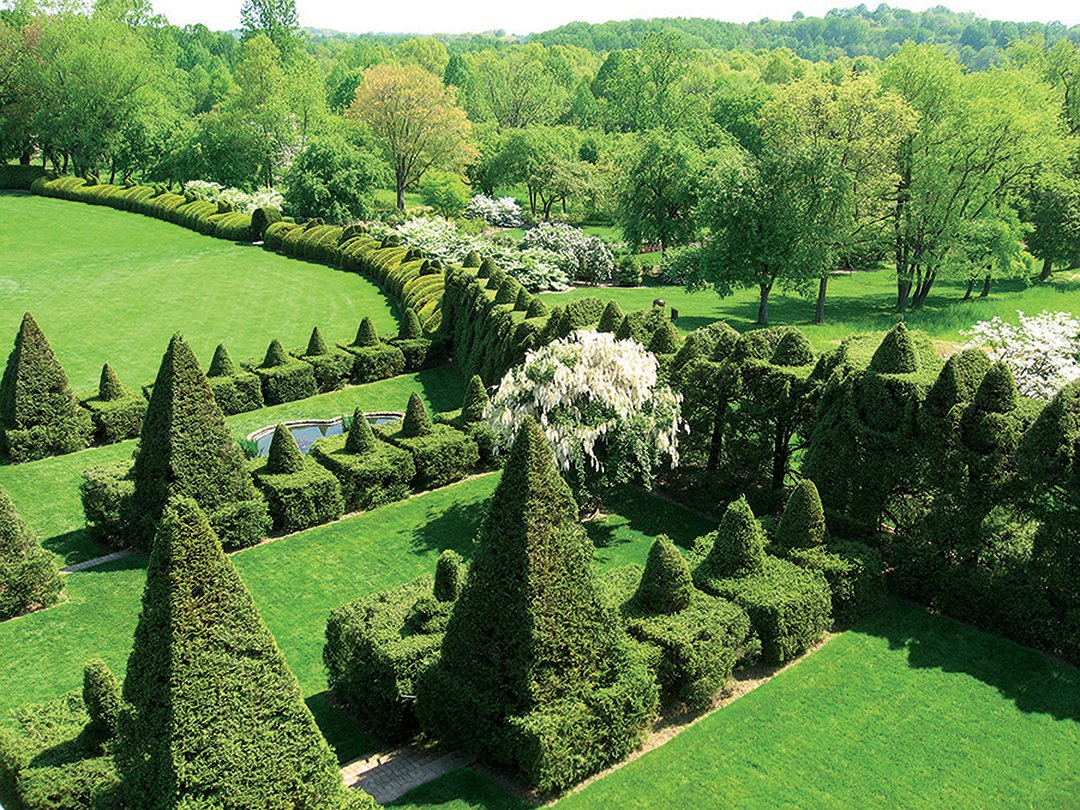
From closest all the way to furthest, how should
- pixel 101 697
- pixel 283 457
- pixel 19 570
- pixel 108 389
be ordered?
pixel 101 697
pixel 19 570
pixel 283 457
pixel 108 389

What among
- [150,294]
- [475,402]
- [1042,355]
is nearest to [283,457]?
[475,402]

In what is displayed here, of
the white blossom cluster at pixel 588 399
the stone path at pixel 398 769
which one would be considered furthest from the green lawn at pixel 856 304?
the stone path at pixel 398 769

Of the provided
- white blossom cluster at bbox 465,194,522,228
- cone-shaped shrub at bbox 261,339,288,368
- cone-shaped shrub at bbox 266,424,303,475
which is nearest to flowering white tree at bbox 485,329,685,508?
cone-shaped shrub at bbox 266,424,303,475

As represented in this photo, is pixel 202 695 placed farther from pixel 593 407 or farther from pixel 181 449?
pixel 593 407

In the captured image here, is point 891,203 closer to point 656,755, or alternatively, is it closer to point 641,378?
point 641,378

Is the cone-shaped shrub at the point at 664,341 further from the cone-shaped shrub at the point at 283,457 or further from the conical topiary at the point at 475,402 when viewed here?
the cone-shaped shrub at the point at 283,457

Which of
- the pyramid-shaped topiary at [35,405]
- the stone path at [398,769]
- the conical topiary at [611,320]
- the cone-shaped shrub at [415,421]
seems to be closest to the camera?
the stone path at [398,769]
